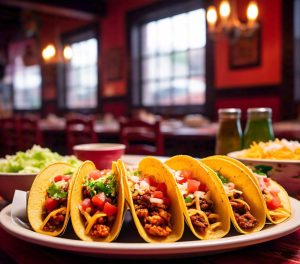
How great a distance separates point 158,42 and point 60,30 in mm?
3610

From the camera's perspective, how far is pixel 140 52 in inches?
313

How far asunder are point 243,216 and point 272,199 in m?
0.11

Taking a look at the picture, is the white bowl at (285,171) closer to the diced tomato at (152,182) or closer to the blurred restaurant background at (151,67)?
the diced tomato at (152,182)

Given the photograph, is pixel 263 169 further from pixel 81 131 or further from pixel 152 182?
pixel 81 131

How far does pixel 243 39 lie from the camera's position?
5.60m

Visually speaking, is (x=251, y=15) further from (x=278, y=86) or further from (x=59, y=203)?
(x=59, y=203)

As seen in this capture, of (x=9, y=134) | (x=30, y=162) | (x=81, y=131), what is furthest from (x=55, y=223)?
(x=9, y=134)

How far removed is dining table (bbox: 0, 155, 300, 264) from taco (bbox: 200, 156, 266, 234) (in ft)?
0.07

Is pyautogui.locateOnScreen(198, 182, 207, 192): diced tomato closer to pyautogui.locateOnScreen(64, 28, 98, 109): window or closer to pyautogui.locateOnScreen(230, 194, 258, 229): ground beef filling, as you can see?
pyautogui.locateOnScreen(230, 194, 258, 229): ground beef filling

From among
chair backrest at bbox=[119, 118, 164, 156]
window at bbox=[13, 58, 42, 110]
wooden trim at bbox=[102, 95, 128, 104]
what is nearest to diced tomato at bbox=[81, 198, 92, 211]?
chair backrest at bbox=[119, 118, 164, 156]

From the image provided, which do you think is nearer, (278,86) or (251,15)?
(251,15)

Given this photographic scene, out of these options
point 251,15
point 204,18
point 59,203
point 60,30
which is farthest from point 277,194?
point 60,30

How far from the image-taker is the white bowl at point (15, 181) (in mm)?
882

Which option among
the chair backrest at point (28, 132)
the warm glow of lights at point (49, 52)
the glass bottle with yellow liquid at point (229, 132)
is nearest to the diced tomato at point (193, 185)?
the glass bottle with yellow liquid at point (229, 132)
